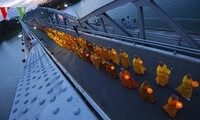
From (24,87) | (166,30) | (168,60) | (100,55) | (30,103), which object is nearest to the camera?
(30,103)

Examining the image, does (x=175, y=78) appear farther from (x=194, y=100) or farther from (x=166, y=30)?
(x=166, y=30)

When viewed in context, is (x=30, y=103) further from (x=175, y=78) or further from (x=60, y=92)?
(x=175, y=78)

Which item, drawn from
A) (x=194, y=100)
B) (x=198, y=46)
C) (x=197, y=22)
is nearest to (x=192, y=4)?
(x=197, y=22)

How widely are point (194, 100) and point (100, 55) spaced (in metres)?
6.49

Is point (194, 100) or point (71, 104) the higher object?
point (71, 104)

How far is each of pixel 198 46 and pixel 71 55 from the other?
33.3 feet

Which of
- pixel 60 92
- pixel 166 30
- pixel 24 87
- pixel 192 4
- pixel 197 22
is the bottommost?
pixel 192 4

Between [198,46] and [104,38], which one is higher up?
[198,46]

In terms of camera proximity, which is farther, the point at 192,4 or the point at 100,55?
the point at 192,4

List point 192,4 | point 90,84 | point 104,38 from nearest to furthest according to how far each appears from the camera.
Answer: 1. point 90,84
2. point 104,38
3. point 192,4

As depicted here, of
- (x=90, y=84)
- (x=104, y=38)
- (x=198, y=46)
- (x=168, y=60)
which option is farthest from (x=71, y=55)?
(x=198, y=46)

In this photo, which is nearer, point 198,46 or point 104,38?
point 198,46

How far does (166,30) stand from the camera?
12.9 metres

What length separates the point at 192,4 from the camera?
20.7m
